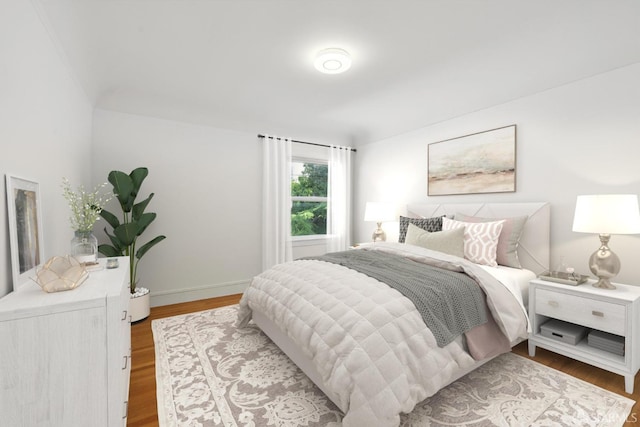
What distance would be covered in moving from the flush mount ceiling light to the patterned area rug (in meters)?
2.40

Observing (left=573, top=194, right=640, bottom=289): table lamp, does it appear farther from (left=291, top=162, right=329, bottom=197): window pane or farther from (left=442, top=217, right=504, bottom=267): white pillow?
(left=291, top=162, right=329, bottom=197): window pane

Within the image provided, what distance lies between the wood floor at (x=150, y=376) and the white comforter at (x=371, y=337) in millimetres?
455

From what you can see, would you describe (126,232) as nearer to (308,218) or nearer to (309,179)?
(308,218)

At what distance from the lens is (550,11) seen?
174cm

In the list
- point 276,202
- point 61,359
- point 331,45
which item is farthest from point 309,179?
point 61,359

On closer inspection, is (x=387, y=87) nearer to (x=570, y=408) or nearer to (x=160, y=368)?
(x=570, y=408)

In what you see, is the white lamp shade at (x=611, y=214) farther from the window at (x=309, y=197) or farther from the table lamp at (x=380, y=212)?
the window at (x=309, y=197)

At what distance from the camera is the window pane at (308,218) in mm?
4387

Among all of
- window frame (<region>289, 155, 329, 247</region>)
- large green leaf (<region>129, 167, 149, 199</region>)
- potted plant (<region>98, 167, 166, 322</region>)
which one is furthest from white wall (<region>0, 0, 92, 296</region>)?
window frame (<region>289, 155, 329, 247</region>)

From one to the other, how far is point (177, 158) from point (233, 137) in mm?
766

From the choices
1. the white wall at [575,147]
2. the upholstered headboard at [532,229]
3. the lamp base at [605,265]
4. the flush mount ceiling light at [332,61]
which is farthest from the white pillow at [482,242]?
the flush mount ceiling light at [332,61]

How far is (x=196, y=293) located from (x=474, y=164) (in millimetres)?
3733

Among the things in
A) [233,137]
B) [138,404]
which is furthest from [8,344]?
[233,137]

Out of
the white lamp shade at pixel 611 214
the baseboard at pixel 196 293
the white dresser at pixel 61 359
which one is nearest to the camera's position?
the white dresser at pixel 61 359
